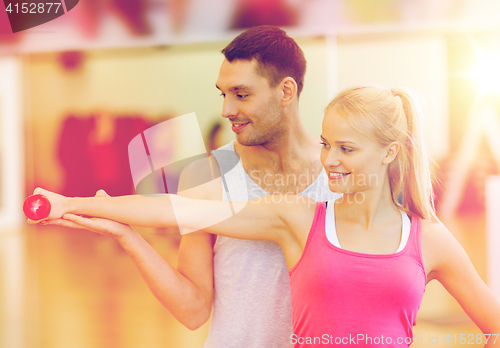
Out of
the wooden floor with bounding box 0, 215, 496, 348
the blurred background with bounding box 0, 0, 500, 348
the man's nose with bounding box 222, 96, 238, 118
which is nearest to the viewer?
the man's nose with bounding box 222, 96, 238, 118

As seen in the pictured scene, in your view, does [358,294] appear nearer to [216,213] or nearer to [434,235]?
[434,235]

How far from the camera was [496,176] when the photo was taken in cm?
201

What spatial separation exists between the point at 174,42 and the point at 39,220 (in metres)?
1.36

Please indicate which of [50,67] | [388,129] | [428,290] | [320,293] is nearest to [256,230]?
[320,293]

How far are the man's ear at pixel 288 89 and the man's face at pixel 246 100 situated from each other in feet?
0.18

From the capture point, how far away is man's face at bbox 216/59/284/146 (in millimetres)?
943

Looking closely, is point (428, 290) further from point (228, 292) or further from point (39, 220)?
point (39, 220)

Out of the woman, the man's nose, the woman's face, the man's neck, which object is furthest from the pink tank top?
the man's nose

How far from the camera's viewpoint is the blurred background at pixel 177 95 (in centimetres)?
176

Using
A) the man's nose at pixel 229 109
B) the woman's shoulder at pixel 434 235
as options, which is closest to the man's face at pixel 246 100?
the man's nose at pixel 229 109

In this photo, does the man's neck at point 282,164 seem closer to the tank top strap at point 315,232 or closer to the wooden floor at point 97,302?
the tank top strap at point 315,232

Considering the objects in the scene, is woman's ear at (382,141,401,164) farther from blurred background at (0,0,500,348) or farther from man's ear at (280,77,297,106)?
blurred background at (0,0,500,348)

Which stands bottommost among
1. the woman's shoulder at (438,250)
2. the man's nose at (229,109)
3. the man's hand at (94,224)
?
the woman's shoulder at (438,250)

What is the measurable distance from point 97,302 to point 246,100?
186 centimetres
